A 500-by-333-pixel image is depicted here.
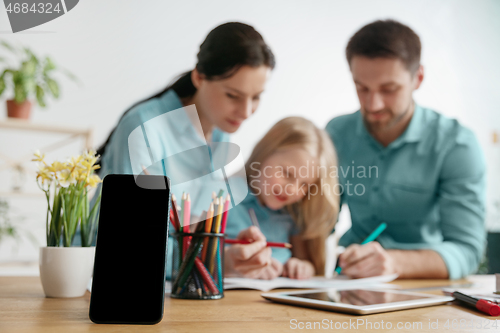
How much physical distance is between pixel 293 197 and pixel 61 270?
0.69 meters

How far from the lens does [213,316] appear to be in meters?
0.36

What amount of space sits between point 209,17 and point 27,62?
2.37ft

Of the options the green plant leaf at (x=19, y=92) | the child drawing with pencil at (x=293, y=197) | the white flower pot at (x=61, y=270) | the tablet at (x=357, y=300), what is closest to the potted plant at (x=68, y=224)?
the white flower pot at (x=61, y=270)

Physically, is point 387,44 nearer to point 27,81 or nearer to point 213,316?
point 213,316

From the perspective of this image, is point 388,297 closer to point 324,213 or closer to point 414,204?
point 324,213

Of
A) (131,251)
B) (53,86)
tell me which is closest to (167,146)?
(131,251)

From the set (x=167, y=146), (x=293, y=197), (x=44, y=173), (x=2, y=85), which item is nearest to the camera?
(x=44, y=173)

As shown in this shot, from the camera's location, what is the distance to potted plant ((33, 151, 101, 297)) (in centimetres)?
44

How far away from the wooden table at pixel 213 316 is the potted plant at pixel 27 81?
1.24m

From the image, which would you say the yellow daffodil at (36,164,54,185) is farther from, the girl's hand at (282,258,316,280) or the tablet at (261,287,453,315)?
the girl's hand at (282,258,316,280)

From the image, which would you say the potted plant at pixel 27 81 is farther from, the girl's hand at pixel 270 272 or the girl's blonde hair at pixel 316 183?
the girl's hand at pixel 270 272

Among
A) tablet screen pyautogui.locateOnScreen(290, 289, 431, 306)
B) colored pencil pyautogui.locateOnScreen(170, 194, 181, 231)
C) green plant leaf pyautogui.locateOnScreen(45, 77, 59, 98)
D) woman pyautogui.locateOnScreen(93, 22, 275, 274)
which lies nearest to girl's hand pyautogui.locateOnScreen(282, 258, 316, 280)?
woman pyautogui.locateOnScreen(93, 22, 275, 274)

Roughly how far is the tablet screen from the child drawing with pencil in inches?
18.7

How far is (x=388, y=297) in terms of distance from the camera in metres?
0.46
